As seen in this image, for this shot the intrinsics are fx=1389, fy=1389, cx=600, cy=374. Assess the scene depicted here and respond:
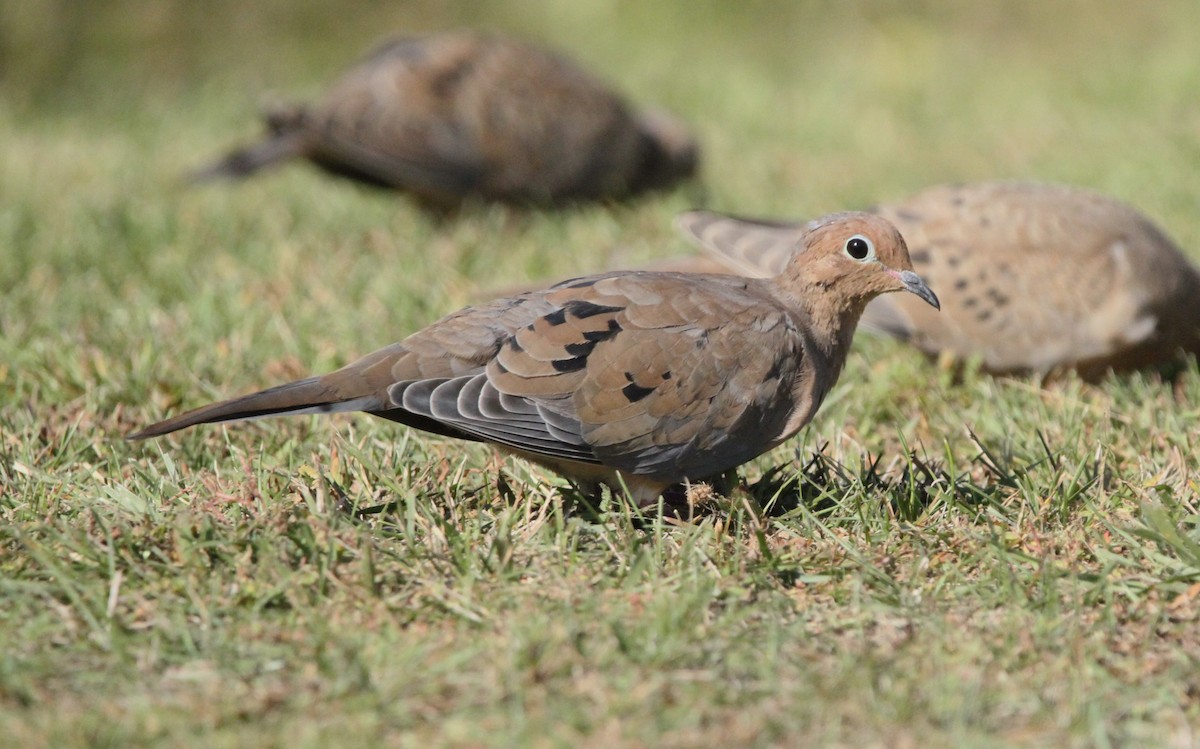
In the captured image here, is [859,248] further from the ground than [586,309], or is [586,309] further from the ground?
[859,248]

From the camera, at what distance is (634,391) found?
9.95 ft

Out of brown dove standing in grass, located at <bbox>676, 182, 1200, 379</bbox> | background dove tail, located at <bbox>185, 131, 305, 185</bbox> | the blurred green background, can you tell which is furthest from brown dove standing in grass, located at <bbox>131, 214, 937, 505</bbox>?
background dove tail, located at <bbox>185, 131, 305, 185</bbox>

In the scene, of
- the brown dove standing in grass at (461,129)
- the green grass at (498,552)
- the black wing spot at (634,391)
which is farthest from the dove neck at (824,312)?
→ the brown dove standing in grass at (461,129)

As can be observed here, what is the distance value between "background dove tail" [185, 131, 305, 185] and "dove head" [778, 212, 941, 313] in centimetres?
412

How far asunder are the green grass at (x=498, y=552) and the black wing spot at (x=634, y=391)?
29 centimetres

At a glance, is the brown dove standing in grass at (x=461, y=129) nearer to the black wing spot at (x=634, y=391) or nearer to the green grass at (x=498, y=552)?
the green grass at (x=498, y=552)

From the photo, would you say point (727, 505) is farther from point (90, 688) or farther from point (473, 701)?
point (90, 688)

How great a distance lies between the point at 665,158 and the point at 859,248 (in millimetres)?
4160

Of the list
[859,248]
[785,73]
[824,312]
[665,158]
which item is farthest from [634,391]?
[785,73]

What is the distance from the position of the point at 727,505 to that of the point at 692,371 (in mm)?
321

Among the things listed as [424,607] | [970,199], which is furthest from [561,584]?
[970,199]

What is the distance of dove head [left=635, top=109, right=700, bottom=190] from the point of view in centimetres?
736

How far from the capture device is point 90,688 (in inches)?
97.5

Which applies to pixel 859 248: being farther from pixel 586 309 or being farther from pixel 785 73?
pixel 785 73
